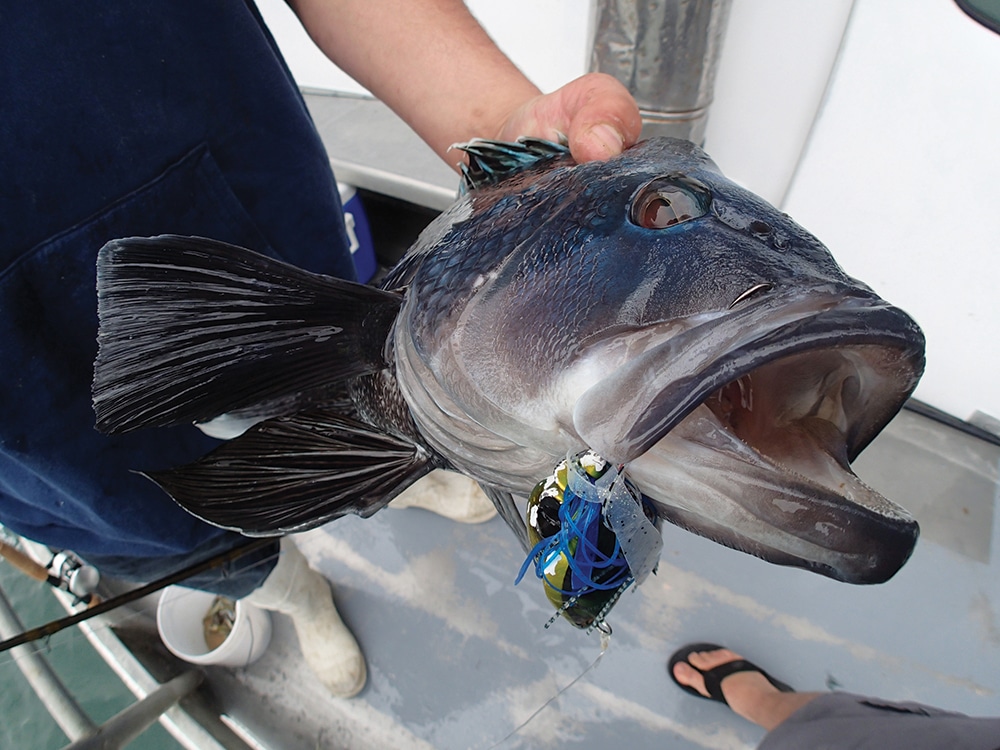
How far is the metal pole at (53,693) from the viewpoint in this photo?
1492 mm

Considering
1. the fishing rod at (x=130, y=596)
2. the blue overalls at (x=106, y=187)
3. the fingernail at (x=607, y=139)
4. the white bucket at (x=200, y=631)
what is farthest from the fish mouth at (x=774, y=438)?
the white bucket at (x=200, y=631)

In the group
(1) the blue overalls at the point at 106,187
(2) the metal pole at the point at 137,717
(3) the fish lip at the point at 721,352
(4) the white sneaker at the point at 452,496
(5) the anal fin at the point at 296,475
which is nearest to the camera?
(3) the fish lip at the point at 721,352

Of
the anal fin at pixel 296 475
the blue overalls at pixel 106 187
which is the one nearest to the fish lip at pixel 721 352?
the anal fin at pixel 296 475

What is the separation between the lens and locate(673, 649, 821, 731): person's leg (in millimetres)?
1612

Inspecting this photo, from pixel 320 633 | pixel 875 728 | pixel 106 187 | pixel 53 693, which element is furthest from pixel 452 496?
pixel 106 187

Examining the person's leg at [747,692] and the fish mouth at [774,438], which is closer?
the fish mouth at [774,438]

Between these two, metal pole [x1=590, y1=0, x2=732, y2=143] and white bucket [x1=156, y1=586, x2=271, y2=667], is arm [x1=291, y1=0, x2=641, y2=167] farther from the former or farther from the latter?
white bucket [x1=156, y1=586, x2=271, y2=667]

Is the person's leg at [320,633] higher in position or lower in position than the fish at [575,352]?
lower

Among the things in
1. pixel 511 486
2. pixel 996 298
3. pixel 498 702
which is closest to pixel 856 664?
pixel 498 702

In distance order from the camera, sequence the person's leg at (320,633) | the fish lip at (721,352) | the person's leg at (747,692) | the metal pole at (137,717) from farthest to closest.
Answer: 1. the person's leg at (320,633)
2. the person's leg at (747,692)
3. the metal pole at (137,717)
4. the fish lip at (721,352)

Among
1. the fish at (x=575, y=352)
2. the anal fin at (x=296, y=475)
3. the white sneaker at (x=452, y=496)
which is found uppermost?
the fish at (x=575, y=352)

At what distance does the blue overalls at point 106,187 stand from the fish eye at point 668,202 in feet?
2.62

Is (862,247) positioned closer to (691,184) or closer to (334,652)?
(691,184)

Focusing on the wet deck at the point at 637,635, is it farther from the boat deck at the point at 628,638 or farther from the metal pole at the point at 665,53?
the metal pole at the point at 665,53
